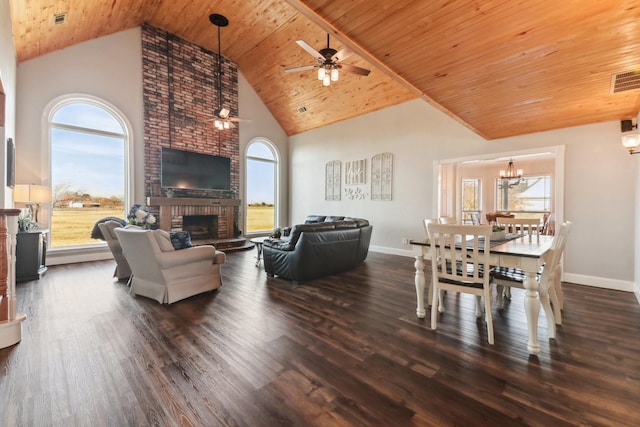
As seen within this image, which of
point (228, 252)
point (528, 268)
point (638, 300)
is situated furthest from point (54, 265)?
point (638, 300)

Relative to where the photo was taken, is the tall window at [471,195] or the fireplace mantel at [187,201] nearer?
the fireplace mantel at [187,201]

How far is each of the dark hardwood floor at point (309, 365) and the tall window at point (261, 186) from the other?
519 cm

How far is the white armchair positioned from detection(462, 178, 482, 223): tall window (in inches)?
348

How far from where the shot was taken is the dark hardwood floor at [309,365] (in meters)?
1.51

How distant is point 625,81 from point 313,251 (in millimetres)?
3764

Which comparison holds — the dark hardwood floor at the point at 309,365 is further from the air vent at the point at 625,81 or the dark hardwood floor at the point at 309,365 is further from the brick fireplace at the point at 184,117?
the brick fireplace at the point at 184,117

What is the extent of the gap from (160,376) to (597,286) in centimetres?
543

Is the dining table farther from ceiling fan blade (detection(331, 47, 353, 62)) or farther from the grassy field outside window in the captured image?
the grassy field outside window

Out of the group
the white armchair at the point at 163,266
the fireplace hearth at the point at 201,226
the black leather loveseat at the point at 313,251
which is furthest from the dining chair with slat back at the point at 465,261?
the fireplace hearth at the point at 201,226

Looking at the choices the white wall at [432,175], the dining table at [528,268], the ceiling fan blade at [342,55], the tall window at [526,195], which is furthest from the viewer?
the tall window at [526,195]

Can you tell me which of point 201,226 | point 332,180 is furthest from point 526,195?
point 201,226

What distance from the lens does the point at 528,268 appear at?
2176mm

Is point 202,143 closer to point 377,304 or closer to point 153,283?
point 153,283

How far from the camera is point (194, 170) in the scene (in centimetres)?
688
